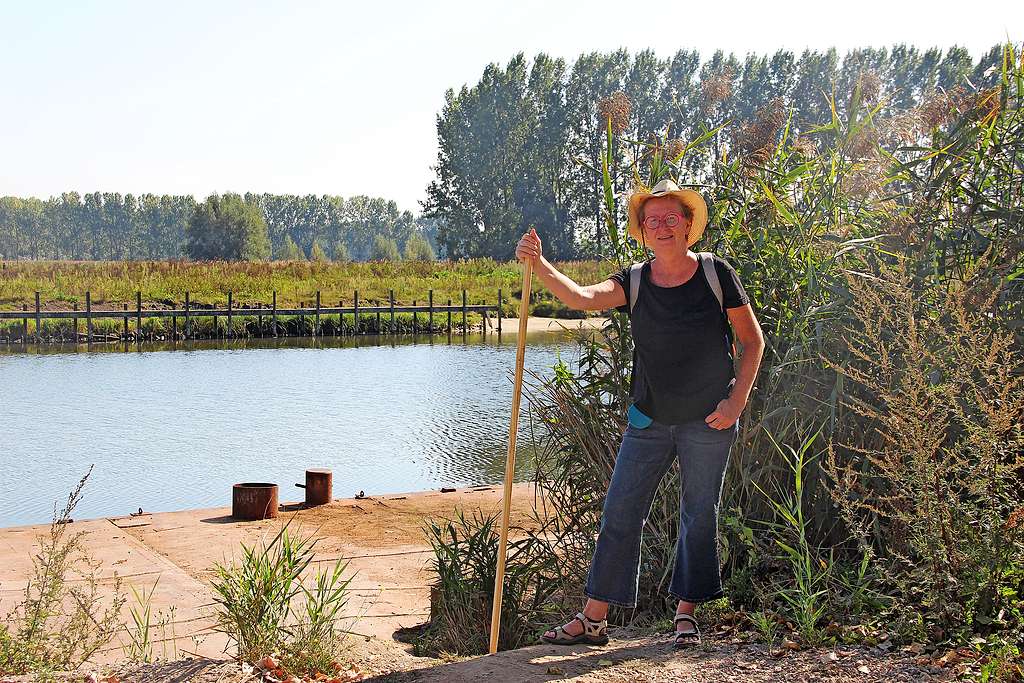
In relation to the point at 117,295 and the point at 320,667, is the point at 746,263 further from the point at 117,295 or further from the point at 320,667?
the point at 117,295

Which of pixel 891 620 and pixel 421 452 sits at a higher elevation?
pixel 891 620

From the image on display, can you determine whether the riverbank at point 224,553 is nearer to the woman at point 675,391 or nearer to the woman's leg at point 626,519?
the woman's leg at point 626,519

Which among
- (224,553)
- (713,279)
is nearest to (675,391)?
(713,279)

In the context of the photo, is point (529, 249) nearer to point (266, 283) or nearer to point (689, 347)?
point (689, 347)

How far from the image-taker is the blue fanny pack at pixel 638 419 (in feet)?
11.3

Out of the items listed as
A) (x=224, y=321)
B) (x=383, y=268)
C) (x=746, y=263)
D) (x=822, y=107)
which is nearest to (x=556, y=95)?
(x=822, y=107)

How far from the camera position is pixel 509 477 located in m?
3.64

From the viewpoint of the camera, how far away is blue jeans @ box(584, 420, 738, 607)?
3396 mm

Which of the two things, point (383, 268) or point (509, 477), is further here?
point (383, 268)

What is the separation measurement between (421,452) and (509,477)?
9.52 meters

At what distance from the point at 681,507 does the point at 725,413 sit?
0.38 m

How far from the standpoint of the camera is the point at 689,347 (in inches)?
132

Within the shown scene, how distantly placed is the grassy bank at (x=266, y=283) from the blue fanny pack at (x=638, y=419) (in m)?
28.5

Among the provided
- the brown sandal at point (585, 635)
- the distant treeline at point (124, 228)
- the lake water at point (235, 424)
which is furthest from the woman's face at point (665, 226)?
the distant treeline at point (124, 228)
